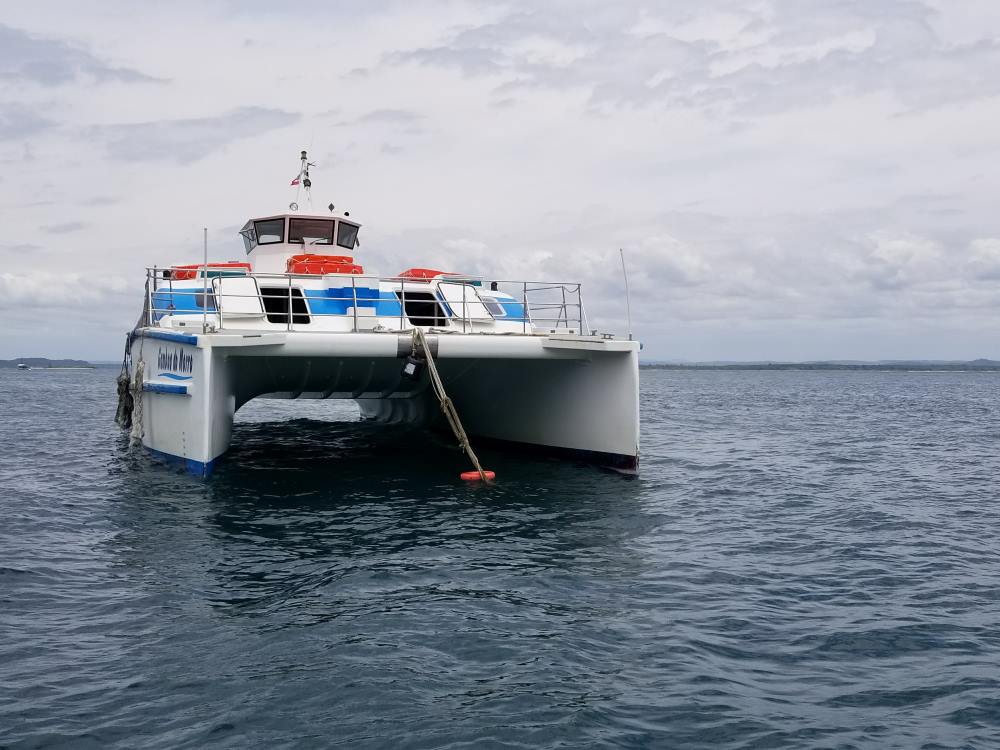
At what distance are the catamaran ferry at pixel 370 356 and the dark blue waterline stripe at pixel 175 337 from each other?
0.03m

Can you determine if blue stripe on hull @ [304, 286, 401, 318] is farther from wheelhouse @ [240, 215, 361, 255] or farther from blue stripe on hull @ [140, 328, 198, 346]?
wheelhouse @ [240, 215, 361, 255]

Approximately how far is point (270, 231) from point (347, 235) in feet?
4.74

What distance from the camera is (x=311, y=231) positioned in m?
16.2

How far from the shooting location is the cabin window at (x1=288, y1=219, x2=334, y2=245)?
16.0 metres

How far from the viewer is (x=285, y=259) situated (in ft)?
52.3

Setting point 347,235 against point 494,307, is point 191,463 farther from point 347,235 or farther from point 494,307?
point 347,235

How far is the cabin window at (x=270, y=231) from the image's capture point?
15984 mm

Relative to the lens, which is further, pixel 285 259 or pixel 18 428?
pixel 18 428

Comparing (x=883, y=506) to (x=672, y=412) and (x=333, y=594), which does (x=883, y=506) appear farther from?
(x=672, y=412)

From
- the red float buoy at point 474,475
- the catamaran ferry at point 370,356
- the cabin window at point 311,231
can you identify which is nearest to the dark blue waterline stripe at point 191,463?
the catamaran ferry at point 370,356

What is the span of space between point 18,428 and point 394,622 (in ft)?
63.0

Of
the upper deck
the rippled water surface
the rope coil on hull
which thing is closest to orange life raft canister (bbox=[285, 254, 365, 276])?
the upper deck

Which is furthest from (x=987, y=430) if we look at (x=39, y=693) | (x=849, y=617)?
(x=39, y=693)

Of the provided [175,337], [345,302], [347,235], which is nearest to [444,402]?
[345,302]
